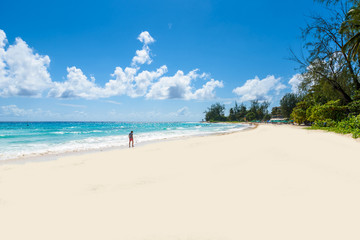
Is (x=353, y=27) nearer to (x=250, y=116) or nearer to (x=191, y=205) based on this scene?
(x=191, y=205)

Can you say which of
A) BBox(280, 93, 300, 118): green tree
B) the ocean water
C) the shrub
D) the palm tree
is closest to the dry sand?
the ocean water

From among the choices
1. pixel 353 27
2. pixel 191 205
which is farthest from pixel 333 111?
pixel 191 205

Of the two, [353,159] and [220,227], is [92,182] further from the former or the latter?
[353,159]

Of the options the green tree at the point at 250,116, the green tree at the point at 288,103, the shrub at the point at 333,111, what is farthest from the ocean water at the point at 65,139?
the green tree at the point at 250,116

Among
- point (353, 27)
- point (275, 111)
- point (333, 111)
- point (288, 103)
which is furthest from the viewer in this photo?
point (275, 111)

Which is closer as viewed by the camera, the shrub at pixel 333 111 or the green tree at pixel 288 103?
the shrub at pixel 333 111

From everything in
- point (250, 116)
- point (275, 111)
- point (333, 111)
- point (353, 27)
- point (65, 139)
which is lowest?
point (65, 139)

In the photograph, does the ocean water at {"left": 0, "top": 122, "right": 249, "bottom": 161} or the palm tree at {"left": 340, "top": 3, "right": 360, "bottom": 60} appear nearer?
the palm tree at {"left": 340, "top": 3, "right": 360, "bottom": 60}

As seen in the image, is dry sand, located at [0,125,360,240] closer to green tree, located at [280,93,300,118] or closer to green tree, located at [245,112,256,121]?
green tree, located at [280,93,300,118]

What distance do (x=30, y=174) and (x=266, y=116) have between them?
428 ft

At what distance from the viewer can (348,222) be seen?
8.61 ft

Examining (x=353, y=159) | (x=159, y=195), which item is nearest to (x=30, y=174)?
(x=159, y=195)

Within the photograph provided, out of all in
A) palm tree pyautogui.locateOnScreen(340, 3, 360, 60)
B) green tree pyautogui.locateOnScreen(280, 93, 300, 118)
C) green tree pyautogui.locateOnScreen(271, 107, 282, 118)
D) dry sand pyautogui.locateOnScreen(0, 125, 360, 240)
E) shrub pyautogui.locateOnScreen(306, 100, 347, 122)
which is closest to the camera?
dry sand pyautogui.locateOnScreen(0, 125, 360, 240)

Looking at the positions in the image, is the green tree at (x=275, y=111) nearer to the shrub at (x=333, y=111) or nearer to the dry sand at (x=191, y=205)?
the shrub at (x=333, y=111)
